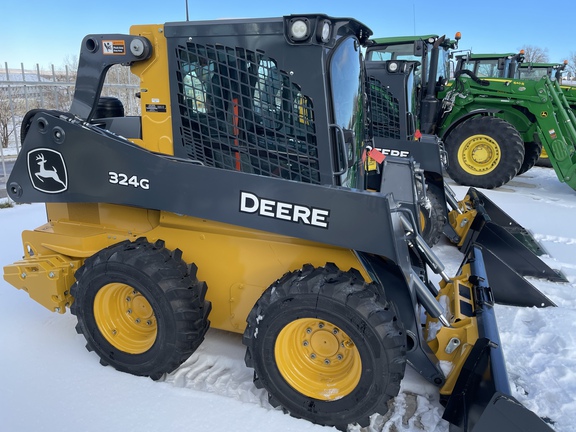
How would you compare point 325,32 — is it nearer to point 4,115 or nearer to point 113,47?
point 113,47

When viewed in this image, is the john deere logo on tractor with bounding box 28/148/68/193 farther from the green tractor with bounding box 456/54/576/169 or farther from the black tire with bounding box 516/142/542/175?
the black tire with bounding box 516/142/542/175

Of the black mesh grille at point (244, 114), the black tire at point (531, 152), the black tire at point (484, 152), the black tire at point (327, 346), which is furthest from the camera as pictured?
the black tire at point (531, 152)

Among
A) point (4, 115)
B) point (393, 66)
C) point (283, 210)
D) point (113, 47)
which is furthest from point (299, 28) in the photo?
point (4, 115)

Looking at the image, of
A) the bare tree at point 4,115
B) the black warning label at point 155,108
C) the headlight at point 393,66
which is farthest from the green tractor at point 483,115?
the bare tree at point 4,115

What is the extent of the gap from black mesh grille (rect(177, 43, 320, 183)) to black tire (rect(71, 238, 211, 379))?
68cm

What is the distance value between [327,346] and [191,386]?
0.87m

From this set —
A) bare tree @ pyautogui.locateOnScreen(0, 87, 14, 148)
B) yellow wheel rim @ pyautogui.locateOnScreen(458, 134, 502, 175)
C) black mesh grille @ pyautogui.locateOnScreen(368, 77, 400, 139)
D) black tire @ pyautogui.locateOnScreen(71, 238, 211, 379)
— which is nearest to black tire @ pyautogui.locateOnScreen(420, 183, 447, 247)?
black mesh grille @ pyautogui.locateOnScreen(368, 77, 400, 139)

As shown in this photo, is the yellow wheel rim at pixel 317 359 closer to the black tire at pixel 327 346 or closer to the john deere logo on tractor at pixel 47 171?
the black tire at pixel 327 346

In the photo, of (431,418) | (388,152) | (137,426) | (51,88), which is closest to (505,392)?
(431,418)

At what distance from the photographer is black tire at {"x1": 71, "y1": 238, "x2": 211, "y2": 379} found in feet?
8.30

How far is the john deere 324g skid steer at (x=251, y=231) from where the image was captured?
228cm

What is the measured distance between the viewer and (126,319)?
2.85 metres

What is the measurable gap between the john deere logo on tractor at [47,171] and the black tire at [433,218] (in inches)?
144

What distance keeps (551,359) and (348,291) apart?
1.74 m
